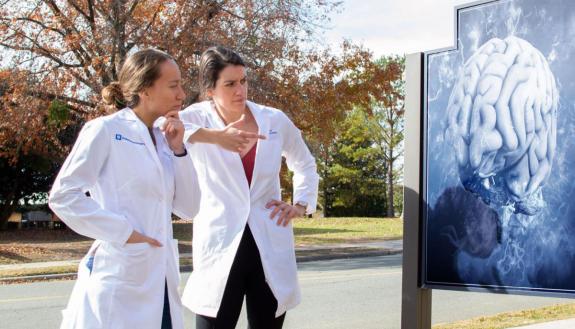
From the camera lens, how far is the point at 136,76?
3205 mm

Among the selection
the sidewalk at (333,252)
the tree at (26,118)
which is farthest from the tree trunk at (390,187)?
the tree at (26,118)

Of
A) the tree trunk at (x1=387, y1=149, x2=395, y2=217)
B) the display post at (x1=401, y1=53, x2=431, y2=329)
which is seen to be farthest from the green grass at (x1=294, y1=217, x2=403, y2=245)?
the display post at (x1=401, y1=53, x2=431, y2=329)

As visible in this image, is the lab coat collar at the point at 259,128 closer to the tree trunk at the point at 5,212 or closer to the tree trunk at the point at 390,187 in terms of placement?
the tree trunk at the point at 5,212

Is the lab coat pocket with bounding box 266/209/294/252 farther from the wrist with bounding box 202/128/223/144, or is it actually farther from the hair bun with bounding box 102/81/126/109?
the hair bun with bounding box 102/81/126/109

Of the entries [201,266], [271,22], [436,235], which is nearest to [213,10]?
[271,22]

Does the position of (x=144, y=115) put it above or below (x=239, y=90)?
below

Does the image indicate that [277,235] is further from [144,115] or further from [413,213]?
[413,213]

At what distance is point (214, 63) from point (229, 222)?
0.77 metres

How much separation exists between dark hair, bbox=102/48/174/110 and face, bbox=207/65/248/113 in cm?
45

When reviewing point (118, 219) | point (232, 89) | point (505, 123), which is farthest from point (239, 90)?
point (505, 123)

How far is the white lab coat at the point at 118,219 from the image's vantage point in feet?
9.48

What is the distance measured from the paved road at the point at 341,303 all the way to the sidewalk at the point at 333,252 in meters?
3.30

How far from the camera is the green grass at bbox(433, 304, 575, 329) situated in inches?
305

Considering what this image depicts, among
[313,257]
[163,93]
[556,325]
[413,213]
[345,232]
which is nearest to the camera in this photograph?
[163,93]
